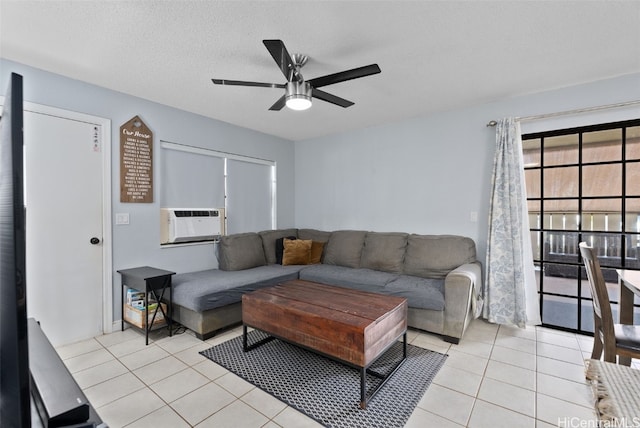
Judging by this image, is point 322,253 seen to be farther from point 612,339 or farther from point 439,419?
point 612,339

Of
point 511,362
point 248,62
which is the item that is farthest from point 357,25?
point 511,362

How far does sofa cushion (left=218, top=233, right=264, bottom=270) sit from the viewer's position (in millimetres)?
3752

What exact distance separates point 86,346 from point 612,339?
401 centimetres

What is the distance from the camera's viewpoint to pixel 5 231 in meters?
0.48

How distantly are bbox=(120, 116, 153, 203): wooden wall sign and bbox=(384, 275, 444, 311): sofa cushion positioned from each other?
2811 mm

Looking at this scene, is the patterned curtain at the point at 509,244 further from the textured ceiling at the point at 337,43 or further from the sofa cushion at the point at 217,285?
the sofa cushion at the point at 217,285

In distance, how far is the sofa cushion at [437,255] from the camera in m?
3.33

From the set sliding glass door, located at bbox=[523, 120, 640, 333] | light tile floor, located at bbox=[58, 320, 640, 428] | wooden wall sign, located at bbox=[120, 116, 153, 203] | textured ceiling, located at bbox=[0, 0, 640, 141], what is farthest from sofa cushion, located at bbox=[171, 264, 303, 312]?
sliding glass door, located at bbox=[523, 120, 640, 333]

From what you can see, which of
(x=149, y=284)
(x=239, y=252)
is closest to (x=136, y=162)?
(x=149, y=284)

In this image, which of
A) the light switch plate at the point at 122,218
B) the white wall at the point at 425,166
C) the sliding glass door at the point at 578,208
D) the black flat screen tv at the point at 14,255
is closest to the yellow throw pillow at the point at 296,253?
the white wall at the point at 425,166

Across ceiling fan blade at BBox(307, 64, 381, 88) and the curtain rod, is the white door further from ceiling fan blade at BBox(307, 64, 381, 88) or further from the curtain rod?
the curtain rod

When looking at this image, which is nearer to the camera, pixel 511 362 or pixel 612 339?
pixel 612 339

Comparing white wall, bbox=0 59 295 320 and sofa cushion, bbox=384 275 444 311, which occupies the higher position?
white wall, bbox=0 59 295 320

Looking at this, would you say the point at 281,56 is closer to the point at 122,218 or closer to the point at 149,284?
the point at 149,284
